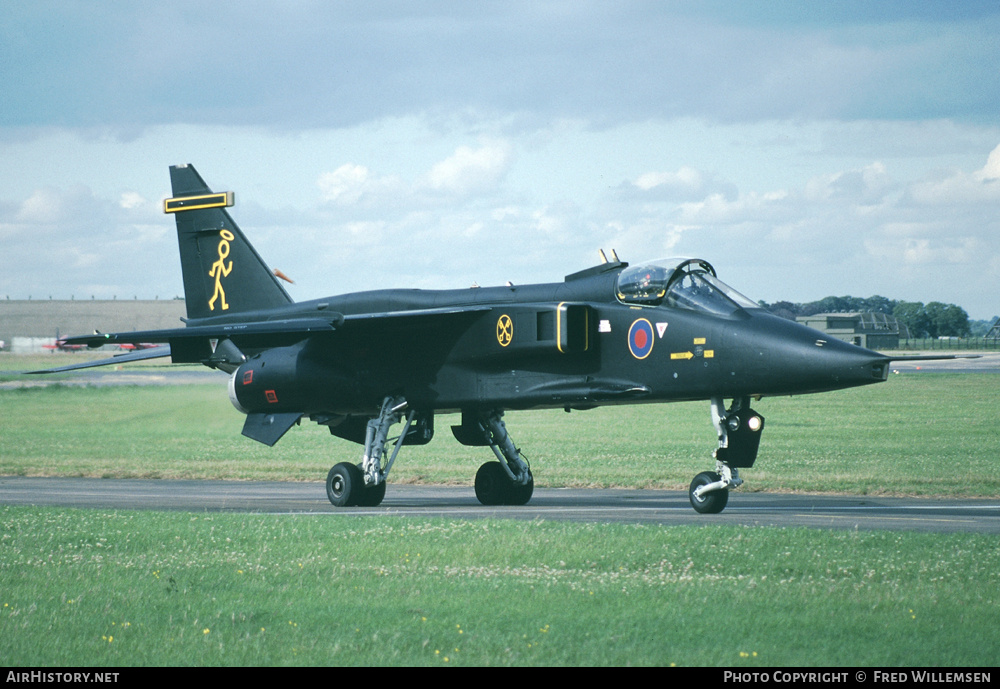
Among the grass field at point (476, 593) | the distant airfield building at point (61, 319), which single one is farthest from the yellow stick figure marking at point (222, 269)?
the distant airfield building at point (61, 319)

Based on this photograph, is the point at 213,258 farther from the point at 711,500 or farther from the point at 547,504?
→ the point at 711,500

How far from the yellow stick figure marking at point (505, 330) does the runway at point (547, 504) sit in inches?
120

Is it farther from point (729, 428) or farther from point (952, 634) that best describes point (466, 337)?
point (952, 634)

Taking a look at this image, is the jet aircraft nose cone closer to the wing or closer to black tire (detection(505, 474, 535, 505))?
the wing

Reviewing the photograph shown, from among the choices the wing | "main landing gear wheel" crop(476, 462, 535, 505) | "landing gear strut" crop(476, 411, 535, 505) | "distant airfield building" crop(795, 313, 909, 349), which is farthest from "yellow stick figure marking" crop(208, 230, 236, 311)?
"distant airfield building" crop(795, 313, 909, 349)

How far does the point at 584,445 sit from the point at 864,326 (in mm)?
77494

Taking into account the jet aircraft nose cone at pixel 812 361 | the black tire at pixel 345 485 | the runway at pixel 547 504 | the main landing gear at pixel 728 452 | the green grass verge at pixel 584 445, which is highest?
the jet aircraft nose cone at pixel 812 361

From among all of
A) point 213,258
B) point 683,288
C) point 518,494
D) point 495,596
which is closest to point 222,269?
point 213,258

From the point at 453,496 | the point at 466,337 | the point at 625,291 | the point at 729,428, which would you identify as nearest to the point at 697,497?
the point at 729,428

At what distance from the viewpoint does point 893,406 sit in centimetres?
5434

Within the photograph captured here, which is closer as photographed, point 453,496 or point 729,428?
point 729,428

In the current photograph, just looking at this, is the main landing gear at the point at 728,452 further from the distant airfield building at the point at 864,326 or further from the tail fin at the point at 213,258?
the distant airfield building at the point at 864,326

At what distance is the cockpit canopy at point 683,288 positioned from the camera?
18547mm
